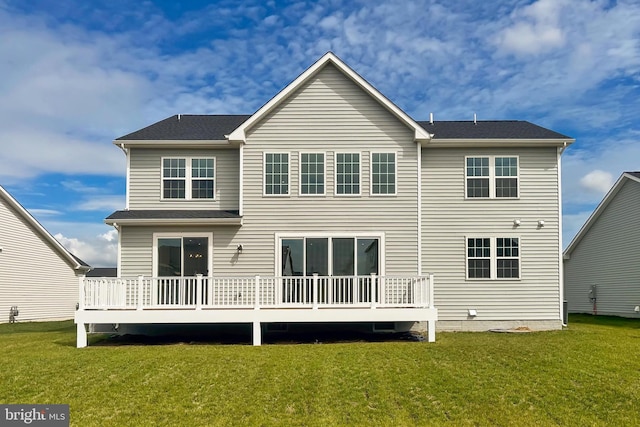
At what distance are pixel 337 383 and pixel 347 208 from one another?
22.7 feet

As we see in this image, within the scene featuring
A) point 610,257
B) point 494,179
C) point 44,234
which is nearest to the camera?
point 494,179

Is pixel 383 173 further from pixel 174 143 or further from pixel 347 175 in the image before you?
pixel 174 143

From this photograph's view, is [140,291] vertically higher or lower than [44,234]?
lower

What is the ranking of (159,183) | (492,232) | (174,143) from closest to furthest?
(174,143) → (159,183) → (492,232)

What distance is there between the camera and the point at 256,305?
1450 cm

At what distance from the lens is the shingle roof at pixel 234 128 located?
668 inches

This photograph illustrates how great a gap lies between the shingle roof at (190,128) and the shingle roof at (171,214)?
88.3 inches

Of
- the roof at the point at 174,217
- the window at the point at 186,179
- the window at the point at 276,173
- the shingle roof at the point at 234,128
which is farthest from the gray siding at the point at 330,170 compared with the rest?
the shingle roof at the point at 234,128

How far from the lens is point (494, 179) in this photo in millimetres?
17125

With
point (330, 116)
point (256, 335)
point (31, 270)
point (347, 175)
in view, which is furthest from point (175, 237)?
point (31, 270)

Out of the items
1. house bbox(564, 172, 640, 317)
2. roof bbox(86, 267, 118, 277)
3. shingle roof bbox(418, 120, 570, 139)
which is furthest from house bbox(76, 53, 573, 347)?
roof bbox(86, 267, 118, 277)

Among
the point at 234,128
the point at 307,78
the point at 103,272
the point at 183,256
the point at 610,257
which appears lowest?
the point at 103,272

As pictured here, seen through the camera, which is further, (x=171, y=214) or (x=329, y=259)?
(x=171, y=214)

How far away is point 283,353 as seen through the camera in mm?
12852
